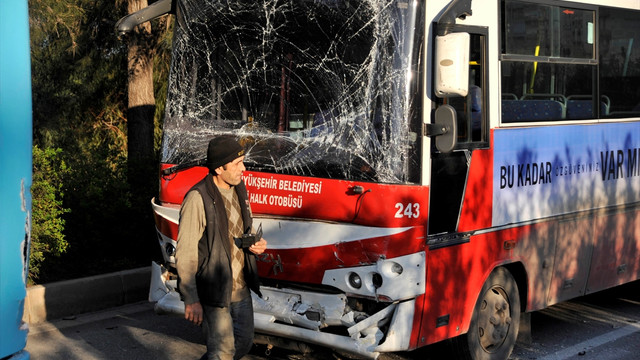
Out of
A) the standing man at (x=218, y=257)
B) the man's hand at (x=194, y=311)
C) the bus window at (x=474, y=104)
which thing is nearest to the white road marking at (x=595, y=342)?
the bus window at (x=474, y=104)

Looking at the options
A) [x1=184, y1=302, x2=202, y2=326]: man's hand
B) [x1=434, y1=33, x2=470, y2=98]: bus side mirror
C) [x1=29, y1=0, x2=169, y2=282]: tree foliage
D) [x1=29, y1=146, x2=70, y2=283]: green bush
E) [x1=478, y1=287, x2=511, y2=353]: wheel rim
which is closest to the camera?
[x1=184, y1=302, x2=202, y2=326]: man's hand

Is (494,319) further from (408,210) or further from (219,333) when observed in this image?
(219,333)

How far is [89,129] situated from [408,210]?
11.7 metres

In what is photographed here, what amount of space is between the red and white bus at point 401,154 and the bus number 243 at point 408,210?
0.01 m

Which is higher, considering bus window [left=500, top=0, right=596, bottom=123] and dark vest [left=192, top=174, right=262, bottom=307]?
bus window [left=500, top=0, right=596, bottom=123]

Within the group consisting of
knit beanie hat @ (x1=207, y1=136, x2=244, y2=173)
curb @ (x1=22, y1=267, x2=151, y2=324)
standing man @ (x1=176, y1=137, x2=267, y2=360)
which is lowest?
curb @ (x1=22, y1=267, x2=151, y2=324)

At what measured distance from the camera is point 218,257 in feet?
16.9

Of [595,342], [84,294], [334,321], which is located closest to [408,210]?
[334,321]

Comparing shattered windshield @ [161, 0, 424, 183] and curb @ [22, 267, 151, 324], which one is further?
curb @ [22, 267, 151, 324]

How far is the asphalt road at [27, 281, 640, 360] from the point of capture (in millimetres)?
7578

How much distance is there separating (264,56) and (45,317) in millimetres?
3628

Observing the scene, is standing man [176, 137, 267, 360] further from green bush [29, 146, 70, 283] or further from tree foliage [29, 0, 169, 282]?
tree foliage [29, 0, 169, 282]

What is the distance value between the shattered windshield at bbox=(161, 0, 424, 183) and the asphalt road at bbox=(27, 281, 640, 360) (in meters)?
1.69

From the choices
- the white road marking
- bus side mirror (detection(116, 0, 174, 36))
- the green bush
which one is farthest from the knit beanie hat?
the green bush
